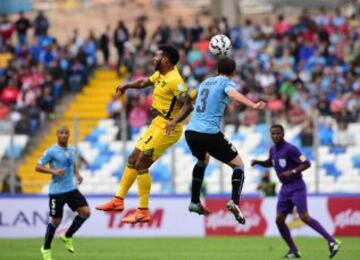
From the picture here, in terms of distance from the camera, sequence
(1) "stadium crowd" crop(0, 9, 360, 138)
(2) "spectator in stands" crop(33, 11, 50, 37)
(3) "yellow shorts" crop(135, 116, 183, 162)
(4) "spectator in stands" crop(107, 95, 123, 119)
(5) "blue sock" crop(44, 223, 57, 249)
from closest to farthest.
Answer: (3) "yellow shorts" crop(135, 116, 183, 162), (5) "blue sock" crop(44, 223, 57, 249), (1) "stadium crowd" crop(0, 9, 360, 138), (4) "spectator in stands" crop(107, 95, 123, 119), (2) "spectator in stands" crop(33, 11, 50, 37)

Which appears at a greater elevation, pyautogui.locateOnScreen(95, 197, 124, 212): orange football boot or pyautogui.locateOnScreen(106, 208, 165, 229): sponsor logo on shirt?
pyautogui.locateOnScreen(95, 197, 124, 212): orange football boot

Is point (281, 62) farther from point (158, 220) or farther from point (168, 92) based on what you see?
point (168, 92)

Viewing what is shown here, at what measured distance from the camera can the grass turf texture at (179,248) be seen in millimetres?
26123

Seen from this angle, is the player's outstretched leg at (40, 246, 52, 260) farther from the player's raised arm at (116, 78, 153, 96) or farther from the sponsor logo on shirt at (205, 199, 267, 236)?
the sponsor logo on shirt at (205, 199, 267, 236)

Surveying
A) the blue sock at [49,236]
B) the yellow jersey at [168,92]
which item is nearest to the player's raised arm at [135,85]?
the yellow jersey at [168,92]

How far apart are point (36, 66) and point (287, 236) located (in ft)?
61.8

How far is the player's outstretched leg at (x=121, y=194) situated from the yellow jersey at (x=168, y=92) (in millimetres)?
1186

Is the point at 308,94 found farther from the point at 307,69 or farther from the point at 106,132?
the point at 106,132

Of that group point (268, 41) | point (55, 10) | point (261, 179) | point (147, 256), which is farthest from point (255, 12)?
point (147, 256)

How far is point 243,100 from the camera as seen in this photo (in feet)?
70.6

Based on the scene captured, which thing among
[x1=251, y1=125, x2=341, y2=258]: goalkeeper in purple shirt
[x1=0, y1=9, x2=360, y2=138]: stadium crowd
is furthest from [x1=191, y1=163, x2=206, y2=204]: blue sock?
[x1=0, y1=9, x2=360, y2=138]: stadium crowd

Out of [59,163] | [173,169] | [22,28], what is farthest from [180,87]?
[22,28]

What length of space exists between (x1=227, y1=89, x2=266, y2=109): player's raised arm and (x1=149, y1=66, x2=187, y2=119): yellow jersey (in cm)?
114

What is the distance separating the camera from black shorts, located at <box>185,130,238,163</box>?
22625mm
